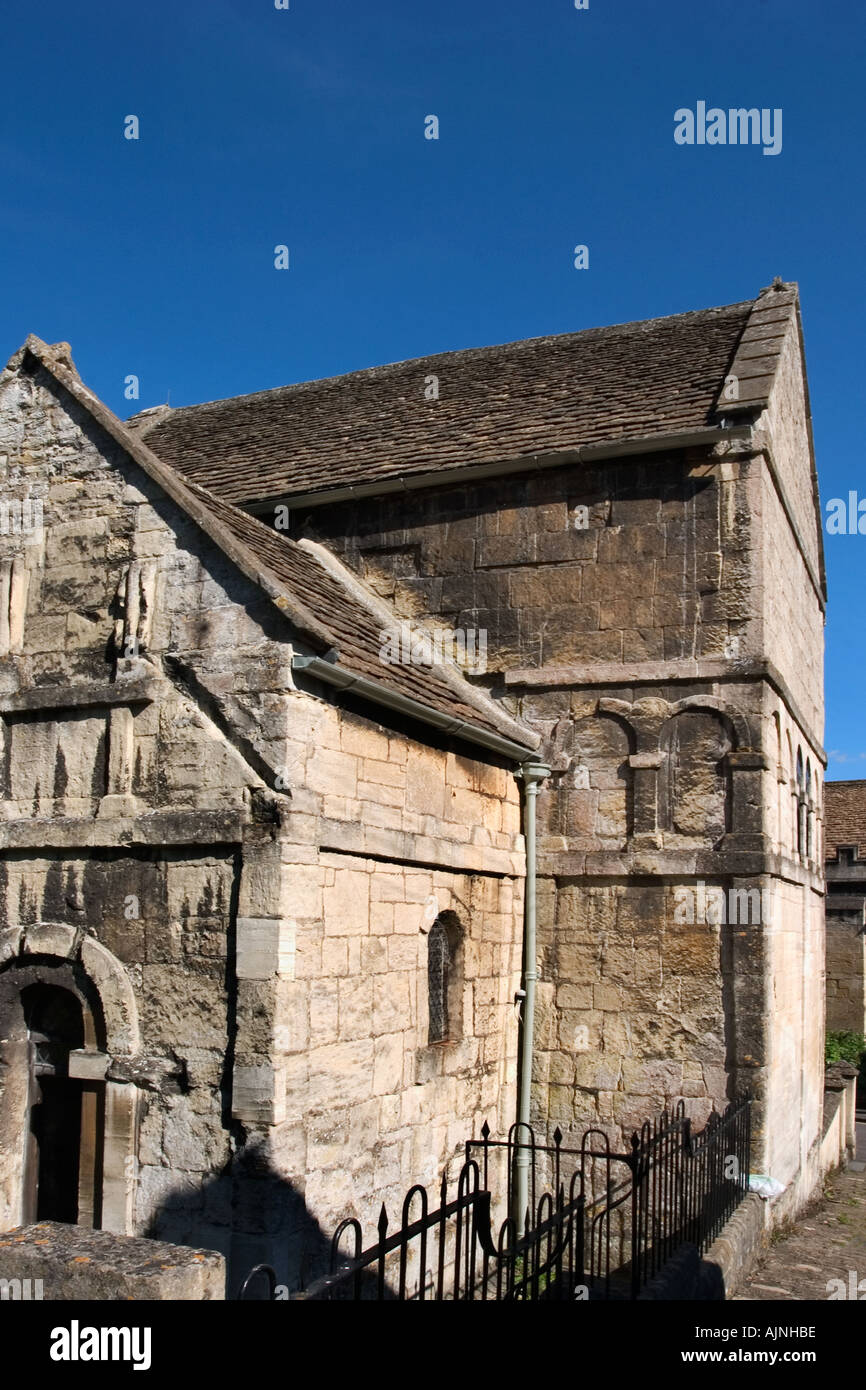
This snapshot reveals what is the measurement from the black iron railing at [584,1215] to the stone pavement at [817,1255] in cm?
65

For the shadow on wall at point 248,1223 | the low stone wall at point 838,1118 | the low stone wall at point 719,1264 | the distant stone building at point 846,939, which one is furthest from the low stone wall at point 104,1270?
the distant stone building at point 846,939

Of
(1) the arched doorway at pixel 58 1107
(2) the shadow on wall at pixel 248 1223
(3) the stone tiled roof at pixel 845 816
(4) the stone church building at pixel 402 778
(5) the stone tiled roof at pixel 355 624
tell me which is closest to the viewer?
(2) the shadow on wall at pixel 248 1223

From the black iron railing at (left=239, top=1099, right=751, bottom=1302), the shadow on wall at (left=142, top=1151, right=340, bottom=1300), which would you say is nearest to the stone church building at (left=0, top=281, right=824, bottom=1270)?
the shadow on wall at (left=142, top=1151, right=340, bottom=1300)

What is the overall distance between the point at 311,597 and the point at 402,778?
5.16ft

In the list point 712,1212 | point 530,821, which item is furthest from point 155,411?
point 712,1212

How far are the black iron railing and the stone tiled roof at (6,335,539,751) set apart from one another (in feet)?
10.5

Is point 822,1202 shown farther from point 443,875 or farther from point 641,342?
point 641,342

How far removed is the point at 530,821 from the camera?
A: 10.7 m

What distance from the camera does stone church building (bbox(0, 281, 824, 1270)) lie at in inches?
293

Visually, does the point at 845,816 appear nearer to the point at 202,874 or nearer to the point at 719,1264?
the point at 719,1264

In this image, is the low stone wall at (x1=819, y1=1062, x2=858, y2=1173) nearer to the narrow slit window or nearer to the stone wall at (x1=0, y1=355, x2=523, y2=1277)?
the narrow slit window

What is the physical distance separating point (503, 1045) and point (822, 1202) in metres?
5.85

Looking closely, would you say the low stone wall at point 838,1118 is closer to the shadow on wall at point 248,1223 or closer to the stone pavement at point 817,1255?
the stone pavement at point 817,1255

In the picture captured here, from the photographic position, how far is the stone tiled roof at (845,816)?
93.6ft
